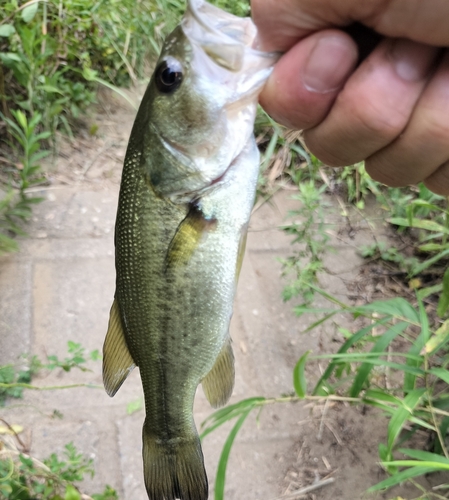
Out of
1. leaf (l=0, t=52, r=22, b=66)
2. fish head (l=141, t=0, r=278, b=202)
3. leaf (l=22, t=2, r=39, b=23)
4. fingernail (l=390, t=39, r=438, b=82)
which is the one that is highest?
fingernail (l=390, t=39, r=438, b=82)

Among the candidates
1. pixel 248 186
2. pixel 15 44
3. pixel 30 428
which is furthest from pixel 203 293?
pixel 15 44

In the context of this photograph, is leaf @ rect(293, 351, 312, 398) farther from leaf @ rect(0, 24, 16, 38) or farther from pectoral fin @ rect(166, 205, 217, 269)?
leaf @ rect(0, 24, 16, 38)

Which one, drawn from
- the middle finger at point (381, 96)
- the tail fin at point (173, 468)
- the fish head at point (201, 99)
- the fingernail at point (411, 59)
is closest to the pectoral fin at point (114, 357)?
the tail fin at point (173, 468)

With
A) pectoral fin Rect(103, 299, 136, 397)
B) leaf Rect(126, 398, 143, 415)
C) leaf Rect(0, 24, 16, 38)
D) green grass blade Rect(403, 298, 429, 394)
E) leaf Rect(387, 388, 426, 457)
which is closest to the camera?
pectoral fin Rect(103, 299, 136, 397)

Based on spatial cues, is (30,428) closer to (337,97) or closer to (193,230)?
(193,230)

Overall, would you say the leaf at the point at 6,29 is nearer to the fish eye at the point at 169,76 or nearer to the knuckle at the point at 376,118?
the fish eye at the point at 169,76

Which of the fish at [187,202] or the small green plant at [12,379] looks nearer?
the fish at [187,202]

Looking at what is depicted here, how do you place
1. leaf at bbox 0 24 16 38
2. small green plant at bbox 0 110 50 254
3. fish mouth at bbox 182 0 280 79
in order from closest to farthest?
1. fish mouth at bbox 182 0 280 79
2. small green plant at bbox 0 110 50 254
3. leaf at bbox 0 24 16 38

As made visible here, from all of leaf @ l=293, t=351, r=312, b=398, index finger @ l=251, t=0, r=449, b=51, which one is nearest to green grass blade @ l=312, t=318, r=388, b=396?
leaf @ l=293, t=351, r=312, b=398
